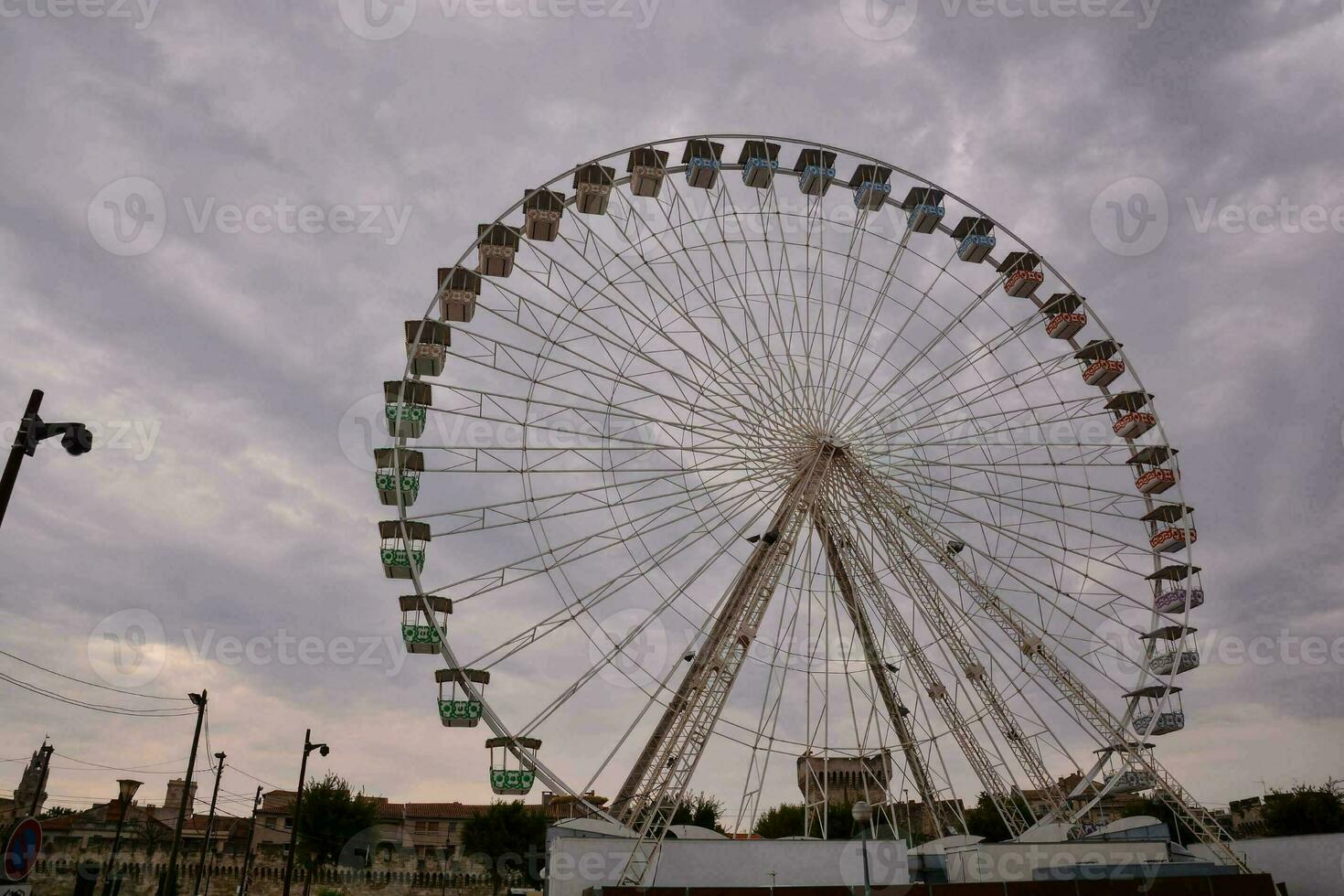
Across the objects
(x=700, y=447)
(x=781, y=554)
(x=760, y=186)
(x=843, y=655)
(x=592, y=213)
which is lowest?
(x=843, y=655)

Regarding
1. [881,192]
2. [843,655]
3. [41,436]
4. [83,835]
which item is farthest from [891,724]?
[83,835]

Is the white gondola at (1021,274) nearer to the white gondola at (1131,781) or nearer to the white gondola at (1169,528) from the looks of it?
the white gondola at (1169,528)

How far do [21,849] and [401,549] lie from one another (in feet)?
69.7

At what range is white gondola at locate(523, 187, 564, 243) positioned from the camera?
31641mm

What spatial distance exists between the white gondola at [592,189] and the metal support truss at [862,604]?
1230cm

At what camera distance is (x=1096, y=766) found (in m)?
31.9

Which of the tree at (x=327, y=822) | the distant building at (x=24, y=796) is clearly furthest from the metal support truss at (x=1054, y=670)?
the distant building at (x=24, y=796)

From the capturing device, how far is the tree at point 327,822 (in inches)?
2172

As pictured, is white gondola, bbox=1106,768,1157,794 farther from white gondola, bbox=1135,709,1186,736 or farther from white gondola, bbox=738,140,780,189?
white gondola, bbox=738,140,780,189

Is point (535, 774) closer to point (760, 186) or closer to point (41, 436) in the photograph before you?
point (41, 436)

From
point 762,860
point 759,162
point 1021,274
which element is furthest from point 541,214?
point 762,860

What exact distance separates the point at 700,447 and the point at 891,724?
1069 cm

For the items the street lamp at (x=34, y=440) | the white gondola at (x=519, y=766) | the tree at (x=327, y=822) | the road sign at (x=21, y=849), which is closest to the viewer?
the road sign at (x=21, y=849)

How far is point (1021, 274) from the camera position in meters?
35.6
